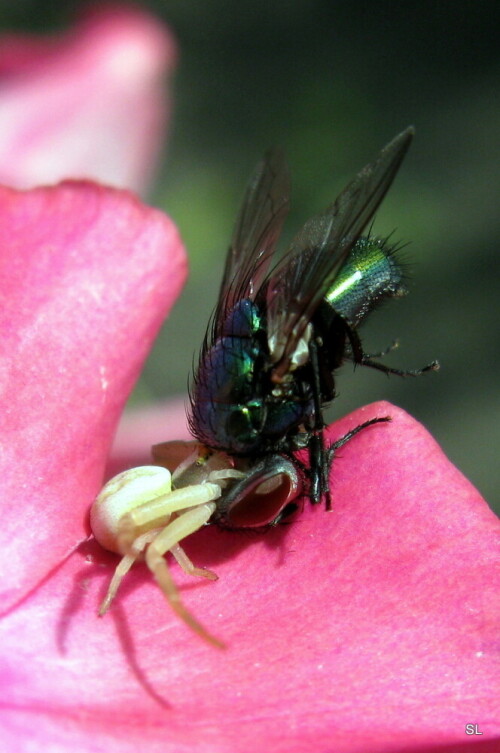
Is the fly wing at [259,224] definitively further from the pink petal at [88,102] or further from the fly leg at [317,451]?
the pink petal at [88,102]

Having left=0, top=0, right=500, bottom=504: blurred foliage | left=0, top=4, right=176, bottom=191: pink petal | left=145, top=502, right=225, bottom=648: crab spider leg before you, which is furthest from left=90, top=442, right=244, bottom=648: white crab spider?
left=0, top=0, right=500, bottom=504: blurred foliage

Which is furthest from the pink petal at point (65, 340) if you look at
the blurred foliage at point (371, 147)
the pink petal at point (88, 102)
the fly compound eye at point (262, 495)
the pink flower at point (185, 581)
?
the blurred foliage at point (371, 147)

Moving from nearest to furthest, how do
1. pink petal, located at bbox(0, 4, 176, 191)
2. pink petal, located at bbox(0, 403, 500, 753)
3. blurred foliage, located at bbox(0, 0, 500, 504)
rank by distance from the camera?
pink petal, located at bbox(0, 403, 500, 753), pink petal, located at bbox(0, 4, 176, 191), blurred foliage, located at bbox(0, 0, 500, 504)

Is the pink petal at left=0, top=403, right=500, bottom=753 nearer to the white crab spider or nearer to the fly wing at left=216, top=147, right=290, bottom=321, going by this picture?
the white crab spider

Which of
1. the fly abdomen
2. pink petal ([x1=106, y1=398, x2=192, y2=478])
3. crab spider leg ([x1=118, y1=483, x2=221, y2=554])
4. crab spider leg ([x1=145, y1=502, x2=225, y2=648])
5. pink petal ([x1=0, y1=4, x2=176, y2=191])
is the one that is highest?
pink petal ([x1=0, y1=4, x2=176, y2=191])

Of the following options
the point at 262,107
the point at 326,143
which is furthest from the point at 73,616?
the point at 262,107
